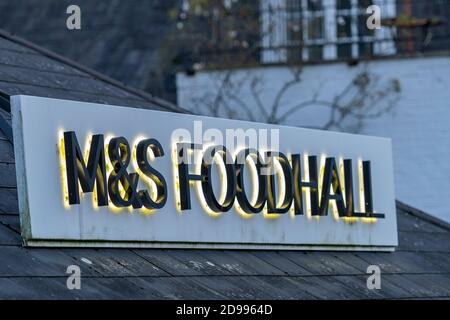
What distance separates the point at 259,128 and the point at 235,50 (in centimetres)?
1203

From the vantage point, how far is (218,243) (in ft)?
42.1

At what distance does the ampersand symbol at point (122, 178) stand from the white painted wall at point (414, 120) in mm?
11837

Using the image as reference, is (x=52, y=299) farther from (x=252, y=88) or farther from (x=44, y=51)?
(x=252, y=88)

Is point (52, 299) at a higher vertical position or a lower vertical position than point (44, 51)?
lower

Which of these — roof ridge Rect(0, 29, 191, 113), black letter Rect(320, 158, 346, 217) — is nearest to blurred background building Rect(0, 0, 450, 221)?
roof ridge Rect(0, 29, 191, 113)

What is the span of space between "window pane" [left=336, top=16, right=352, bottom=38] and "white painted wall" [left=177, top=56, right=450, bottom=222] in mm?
1695

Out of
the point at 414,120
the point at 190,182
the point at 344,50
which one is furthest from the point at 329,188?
the point at 344,50

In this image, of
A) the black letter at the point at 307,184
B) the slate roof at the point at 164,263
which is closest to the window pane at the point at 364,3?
the slate roof at the point at 164,263

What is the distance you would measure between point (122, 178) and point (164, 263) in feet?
2.47

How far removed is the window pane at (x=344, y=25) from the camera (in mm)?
25797

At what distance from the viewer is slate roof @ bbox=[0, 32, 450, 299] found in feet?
34.7

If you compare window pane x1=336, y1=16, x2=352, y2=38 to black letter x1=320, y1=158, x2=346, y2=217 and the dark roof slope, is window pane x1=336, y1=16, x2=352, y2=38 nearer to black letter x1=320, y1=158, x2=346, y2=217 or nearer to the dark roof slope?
the dark roof slope

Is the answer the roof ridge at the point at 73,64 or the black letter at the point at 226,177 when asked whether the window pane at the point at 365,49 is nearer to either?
the roof ridge at the point at 73,64
